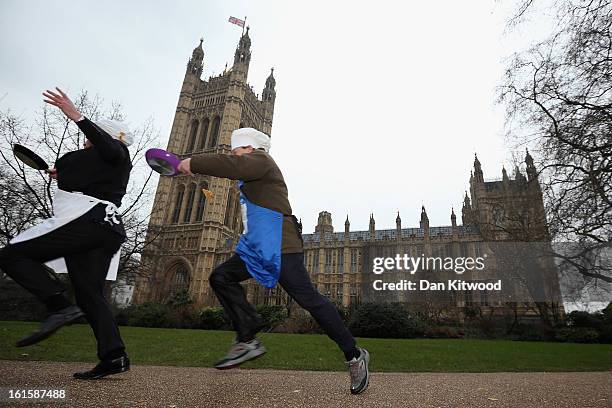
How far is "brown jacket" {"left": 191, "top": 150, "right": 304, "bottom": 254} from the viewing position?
2314mm

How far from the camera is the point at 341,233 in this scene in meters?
43.4

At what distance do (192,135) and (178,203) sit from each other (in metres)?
9.80

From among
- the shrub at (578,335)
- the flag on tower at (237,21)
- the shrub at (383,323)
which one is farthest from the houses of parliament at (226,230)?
the shrub at (383,323)

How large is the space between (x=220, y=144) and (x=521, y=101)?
37.4m

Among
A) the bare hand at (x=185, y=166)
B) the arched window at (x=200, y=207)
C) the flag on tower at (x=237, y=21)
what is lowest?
the bare hand at (x=185, y=166)

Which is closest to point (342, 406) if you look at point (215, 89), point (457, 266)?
point (457, 266)

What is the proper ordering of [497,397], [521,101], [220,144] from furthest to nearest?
[220,144]
[521,101]
[497,397]

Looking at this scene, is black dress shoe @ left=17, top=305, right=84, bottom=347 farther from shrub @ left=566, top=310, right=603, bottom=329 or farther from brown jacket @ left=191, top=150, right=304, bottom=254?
shrub @ left=566, top=310, right=603, bottom=329

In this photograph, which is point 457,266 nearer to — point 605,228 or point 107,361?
point 605,228

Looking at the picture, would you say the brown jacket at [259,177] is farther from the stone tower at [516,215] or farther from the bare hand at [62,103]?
the stone tower at [516,215]

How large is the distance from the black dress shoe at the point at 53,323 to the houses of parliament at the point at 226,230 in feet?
97.4

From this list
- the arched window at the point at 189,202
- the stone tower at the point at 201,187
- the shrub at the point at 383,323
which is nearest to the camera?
the shrub at the point at 383,323

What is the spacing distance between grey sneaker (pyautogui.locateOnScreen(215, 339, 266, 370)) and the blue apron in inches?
18.3

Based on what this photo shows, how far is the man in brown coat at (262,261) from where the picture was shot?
2330 millimetres
